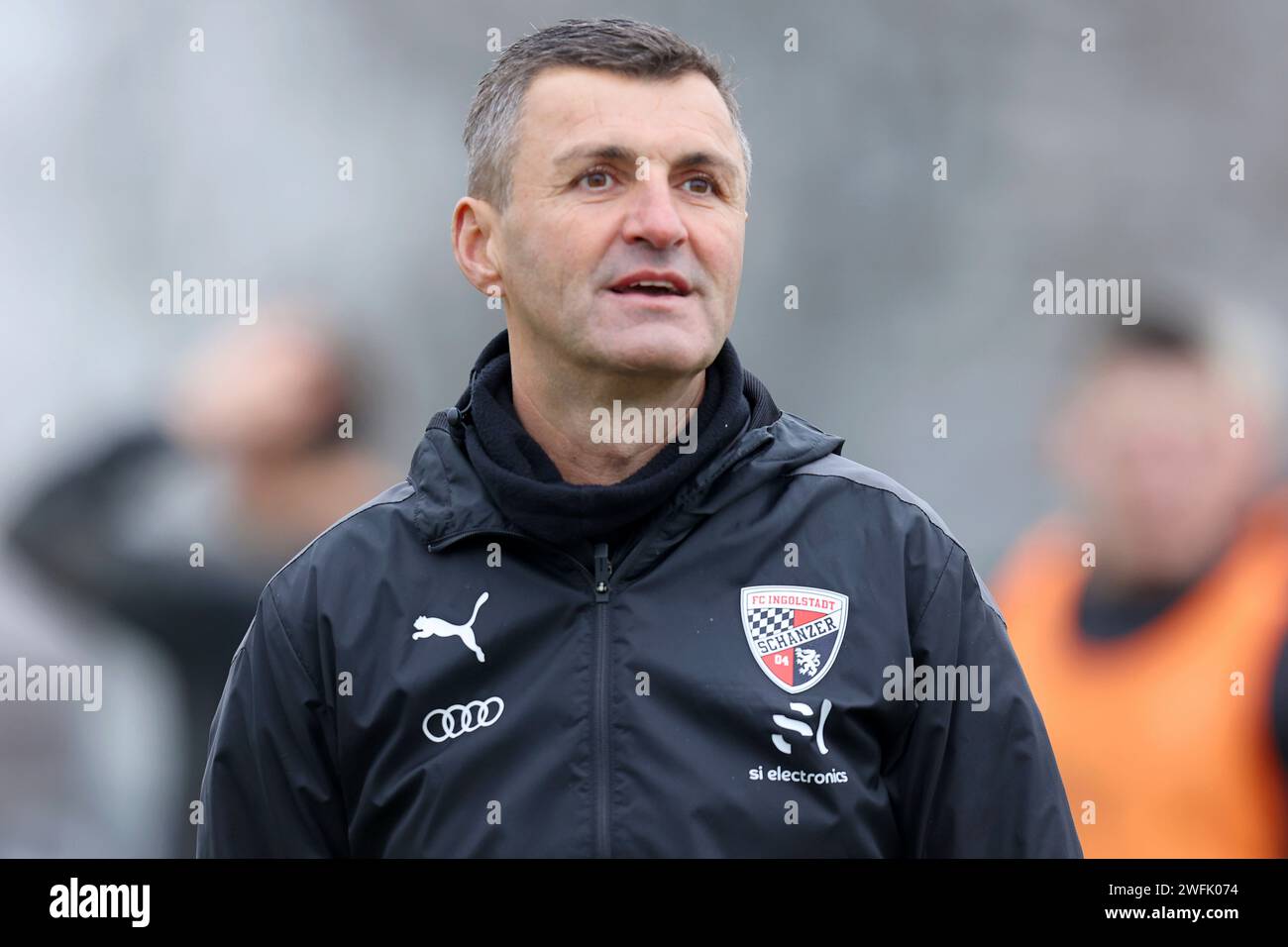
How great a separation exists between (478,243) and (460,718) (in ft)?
2.57

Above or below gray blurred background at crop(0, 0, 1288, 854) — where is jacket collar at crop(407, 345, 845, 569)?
below

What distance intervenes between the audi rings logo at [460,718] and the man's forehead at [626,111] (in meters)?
0.80

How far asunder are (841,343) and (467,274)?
2.66 metres

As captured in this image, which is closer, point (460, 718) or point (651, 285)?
point (460, 718)

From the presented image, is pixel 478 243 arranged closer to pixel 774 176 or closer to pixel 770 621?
pixel 770 621

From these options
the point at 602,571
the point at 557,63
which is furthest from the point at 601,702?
the point at 557,63

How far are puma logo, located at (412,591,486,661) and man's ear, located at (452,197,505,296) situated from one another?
550 mm

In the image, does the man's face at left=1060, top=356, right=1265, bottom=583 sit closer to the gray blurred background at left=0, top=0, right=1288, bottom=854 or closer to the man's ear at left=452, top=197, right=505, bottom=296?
the gray blurred background at left=0, top=0, right=1288, bottom=854

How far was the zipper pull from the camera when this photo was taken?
6.94ft

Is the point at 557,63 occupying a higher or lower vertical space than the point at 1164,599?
higher

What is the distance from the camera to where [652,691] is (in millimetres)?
2057

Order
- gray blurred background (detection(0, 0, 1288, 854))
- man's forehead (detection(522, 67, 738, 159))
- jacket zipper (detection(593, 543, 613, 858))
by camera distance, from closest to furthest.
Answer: jacket zipper (detection(593, 543, 613, 858)) → man's forehead (detection(522, 67, 738, 159)) → gray blurred background (detection(0, 0, 1288, 854))

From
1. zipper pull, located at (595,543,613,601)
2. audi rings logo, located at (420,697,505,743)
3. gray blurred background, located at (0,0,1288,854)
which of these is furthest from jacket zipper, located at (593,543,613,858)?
gray blurred background, located at (0,0,1288,854)

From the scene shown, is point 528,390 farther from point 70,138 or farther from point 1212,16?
point 1212,16
